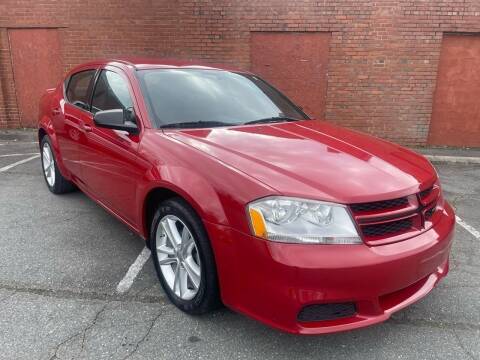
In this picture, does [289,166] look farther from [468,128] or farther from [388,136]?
[468,128]

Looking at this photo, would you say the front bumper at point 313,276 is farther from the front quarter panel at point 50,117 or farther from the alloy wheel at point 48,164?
the alloy wheel at point 48,164

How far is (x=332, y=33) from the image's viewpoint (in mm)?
7703

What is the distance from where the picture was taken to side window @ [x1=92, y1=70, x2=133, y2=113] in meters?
3.20

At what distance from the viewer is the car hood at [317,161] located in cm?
204

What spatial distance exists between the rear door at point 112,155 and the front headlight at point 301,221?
1172mm

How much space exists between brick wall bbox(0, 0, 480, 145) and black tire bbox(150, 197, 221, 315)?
20.1 ft

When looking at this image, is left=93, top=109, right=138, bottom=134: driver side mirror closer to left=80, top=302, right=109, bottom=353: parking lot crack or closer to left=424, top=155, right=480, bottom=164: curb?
left=80, top=302, right=109, bottom=353: parking lot crack

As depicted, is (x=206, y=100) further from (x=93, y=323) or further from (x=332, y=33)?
(x=332, y=33)

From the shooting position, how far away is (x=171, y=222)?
8.44ft

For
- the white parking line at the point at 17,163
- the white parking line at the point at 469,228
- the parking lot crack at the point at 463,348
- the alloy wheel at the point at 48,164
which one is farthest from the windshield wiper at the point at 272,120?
the white parking line at the point at 17,163

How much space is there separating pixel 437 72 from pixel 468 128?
138 cm

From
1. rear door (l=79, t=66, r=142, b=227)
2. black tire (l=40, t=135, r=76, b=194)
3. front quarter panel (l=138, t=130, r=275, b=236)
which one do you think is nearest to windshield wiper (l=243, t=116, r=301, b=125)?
front quarter panel (l=138, t=130, r=275, b=236)

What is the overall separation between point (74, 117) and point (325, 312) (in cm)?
318

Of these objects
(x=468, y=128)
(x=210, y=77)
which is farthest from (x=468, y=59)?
(x=210, y=77)
